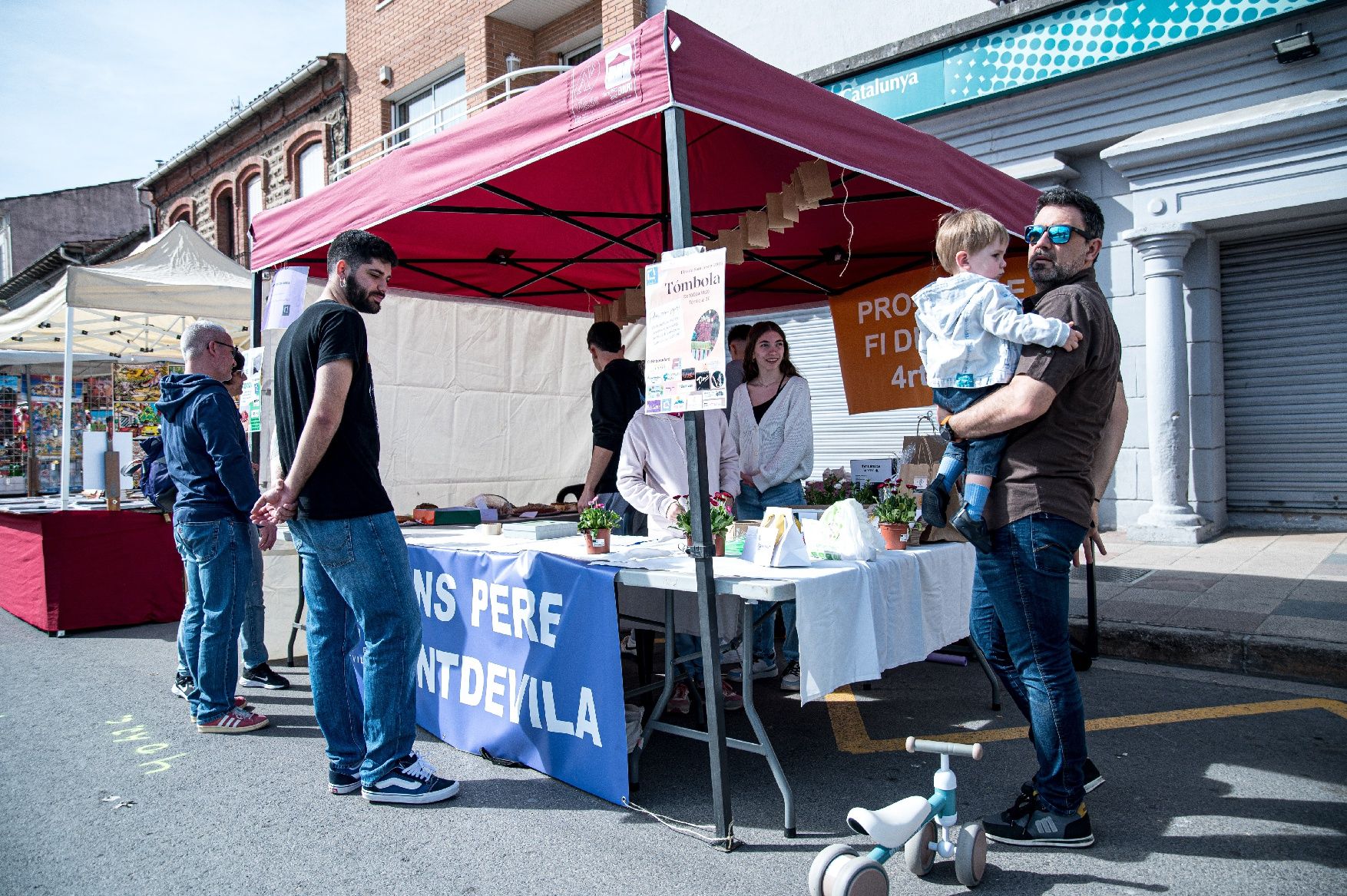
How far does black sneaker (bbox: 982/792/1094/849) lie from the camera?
2.79 metres

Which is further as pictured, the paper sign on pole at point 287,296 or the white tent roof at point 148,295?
the white tent roof at point 148,295

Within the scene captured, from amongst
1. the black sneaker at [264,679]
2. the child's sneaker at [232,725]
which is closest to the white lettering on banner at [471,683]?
the child's sneaker at [232,725]

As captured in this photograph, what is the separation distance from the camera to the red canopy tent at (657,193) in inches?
120

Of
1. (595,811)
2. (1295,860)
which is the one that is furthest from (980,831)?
(595,811)

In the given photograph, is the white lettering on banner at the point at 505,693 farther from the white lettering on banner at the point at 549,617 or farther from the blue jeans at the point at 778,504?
the blue jeans at the point at 778,504

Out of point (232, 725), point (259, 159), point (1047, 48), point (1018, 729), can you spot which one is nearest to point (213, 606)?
point (232, 725)

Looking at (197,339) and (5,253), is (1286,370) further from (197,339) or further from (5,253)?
(5,253)

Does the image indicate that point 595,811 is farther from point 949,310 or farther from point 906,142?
point 906,142

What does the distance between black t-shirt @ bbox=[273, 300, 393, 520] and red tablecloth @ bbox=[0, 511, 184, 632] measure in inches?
173

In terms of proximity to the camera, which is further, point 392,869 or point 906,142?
point 906,142

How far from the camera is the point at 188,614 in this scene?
4559mm

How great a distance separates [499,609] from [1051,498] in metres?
2.26

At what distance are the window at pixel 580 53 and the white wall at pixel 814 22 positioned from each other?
1471 millimetres

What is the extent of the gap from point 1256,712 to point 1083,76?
22.0 feet
